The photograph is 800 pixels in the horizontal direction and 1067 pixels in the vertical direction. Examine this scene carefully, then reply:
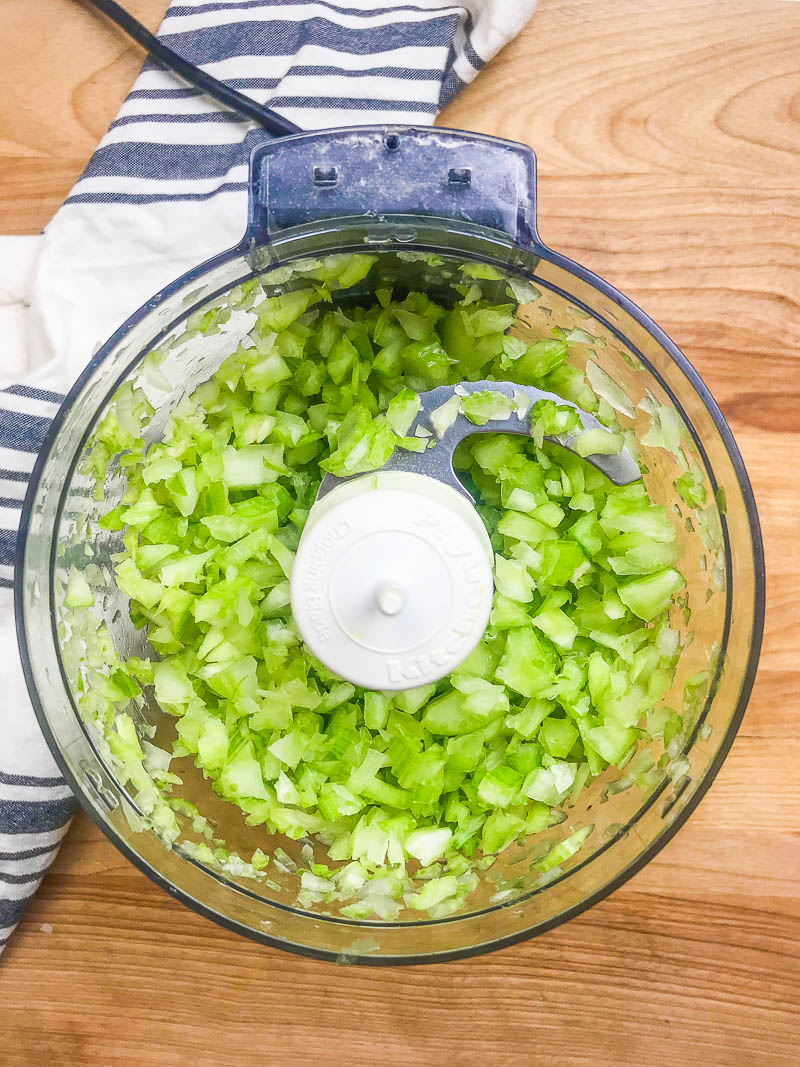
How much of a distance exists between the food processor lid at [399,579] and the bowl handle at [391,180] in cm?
20

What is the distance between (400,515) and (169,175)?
0.40 m

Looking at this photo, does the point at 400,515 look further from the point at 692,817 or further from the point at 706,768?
the point at 692,817

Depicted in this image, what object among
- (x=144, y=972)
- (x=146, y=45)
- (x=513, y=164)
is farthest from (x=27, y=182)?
(x=144, y=972)

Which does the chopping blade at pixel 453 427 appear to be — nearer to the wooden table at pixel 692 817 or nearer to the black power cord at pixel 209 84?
the wooden table at pixel 692 817

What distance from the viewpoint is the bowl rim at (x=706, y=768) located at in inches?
23.7

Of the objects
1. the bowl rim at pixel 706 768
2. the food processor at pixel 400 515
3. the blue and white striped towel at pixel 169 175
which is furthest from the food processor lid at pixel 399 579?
the blue and white striped towel at pixel 169 175

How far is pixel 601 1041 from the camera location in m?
0.83

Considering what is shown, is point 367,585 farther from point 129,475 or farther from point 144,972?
point 144,972

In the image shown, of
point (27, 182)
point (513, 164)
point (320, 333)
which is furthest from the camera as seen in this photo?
point (27, 182)

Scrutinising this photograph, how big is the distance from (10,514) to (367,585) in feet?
1.23

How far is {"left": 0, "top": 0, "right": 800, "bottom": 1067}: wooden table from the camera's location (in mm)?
771

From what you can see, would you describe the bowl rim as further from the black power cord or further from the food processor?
the black power cord

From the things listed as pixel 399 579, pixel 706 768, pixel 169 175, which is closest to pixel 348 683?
pixel 399 579

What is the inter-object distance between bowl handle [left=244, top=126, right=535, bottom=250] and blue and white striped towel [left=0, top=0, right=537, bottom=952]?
18 centimetres
